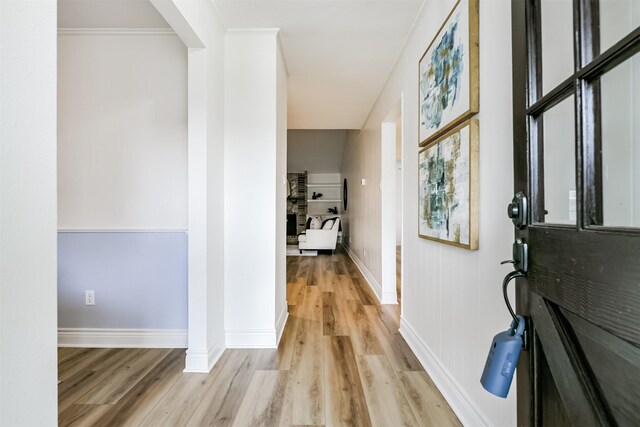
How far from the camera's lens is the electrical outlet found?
233 centimetres

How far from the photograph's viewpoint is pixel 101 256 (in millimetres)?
2332

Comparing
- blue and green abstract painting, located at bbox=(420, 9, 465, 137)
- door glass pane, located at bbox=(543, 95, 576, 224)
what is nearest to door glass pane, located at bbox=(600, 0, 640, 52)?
door glass pane, located at bbox=(543, 95, 576, 224)

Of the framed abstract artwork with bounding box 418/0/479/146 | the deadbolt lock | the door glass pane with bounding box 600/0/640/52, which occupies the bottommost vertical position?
the deadbolt lock

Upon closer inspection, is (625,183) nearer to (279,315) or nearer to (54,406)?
(54,406)

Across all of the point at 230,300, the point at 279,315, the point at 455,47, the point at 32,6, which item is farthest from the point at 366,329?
the point at 32,6

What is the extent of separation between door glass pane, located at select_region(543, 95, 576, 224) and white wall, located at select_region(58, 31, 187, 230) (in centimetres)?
223

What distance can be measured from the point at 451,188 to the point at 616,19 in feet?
3.65

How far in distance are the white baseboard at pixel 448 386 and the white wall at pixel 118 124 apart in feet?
6.30

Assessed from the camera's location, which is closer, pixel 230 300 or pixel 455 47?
pixel 455 47

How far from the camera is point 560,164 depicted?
2.24 ft

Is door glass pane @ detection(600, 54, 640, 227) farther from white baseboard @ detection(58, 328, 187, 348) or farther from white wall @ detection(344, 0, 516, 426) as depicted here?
white baseboard @ detection(58, 328, 187, 348)

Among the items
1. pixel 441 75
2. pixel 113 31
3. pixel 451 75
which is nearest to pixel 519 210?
pixel 451 75

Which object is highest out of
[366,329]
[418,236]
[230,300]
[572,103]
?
[572,103]

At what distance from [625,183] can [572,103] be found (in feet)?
0.64
